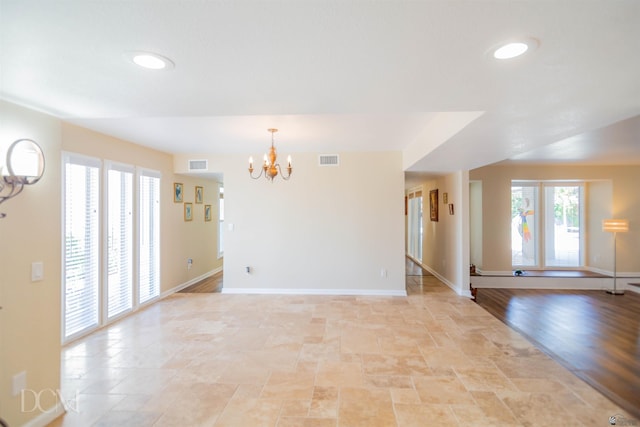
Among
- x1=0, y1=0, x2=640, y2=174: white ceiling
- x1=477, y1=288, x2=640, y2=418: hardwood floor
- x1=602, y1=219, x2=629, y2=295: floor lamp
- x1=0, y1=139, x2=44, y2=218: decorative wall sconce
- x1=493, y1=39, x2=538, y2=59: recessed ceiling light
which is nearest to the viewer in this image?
x1=0, y1=0, x2=640, y2=174: white ceiling

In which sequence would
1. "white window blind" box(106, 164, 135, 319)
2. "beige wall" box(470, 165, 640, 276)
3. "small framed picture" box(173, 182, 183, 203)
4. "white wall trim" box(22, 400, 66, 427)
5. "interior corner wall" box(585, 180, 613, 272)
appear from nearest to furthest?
"white wall trim" box(22, 400, 66, 427), "white window blind" box(106, 164, 135, 319), "small framed picture" box(173, 182, 183, 203), "beige wall" box(470, 165, 640, 276), "interior corner wall" box(585, 180, 613, 272)

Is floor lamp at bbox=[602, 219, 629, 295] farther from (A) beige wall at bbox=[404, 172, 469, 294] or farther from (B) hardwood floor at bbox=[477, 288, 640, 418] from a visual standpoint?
(A) beige wall at bbox=[404, 172, 469, 294]

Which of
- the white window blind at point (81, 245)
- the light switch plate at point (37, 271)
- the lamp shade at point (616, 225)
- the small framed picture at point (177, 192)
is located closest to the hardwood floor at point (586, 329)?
the lamp shade at point (616, 225)

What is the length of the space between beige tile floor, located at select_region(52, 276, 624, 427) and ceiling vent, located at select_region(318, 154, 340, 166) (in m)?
2.61

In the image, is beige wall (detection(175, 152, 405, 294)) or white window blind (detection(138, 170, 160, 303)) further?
beige wall (detection(175, 152, 405, 294))

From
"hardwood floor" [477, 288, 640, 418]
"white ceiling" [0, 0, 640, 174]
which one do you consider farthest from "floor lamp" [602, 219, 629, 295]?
"white ceiling" [0, 0, 640, 174]

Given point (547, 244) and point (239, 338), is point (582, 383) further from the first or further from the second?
point (547, 244)

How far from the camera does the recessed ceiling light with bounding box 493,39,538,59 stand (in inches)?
53.2

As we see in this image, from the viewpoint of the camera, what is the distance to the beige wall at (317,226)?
213 inches

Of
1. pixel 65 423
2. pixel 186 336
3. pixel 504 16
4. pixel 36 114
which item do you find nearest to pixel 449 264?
pixel 186 336

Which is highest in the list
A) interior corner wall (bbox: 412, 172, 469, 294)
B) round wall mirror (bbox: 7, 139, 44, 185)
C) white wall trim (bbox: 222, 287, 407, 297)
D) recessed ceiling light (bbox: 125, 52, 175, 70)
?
recessed ceiling light (bbox: 125, 52, 175, 70)

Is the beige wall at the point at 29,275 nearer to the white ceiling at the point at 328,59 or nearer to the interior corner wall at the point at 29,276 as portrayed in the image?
the interior corner wall at the point at 29,276

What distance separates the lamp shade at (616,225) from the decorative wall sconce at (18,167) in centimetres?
916

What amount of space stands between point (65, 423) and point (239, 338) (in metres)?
1.66
